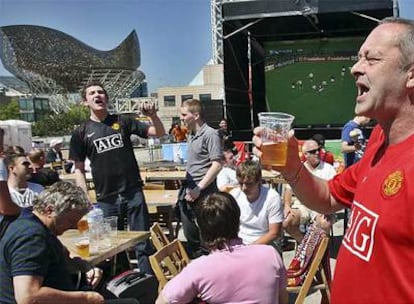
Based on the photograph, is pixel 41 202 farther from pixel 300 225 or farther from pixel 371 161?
pixel 300 225

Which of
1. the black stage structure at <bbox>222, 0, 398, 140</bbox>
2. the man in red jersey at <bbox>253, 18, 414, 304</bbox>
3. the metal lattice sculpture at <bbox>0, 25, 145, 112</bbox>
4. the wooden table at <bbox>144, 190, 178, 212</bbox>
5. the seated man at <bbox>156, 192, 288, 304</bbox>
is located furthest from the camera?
the metal lattice sculpture at <bbox>0, 25, 145, 112</bbox>

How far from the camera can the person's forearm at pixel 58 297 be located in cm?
236

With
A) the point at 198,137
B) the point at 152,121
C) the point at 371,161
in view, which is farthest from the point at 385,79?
the point at 198,137

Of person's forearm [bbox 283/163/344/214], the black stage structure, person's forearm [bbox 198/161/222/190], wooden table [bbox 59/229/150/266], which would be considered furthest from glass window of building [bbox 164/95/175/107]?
person's forearm [bbox 283/163/344/214]

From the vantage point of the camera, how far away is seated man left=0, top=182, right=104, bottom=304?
235 centimetres

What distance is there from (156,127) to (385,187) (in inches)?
124

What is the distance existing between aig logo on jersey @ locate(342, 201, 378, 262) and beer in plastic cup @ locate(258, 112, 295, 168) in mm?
332

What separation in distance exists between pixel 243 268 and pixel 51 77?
283 ft

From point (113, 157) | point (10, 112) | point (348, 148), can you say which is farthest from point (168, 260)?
point (10, 112)

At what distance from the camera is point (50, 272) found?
98.0 inches

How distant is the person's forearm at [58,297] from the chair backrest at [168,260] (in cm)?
44

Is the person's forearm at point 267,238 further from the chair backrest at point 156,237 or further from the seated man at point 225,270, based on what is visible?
the seated man at point 225,270

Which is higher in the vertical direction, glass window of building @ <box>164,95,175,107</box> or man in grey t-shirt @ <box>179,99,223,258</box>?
glass window of building @ <box>164,95,175,107</box>

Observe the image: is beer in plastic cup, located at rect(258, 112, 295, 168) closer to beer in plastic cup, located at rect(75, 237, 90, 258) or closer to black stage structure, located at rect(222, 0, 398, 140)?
beer in plastic cup, located at rect(75, 237, 90, 258)
